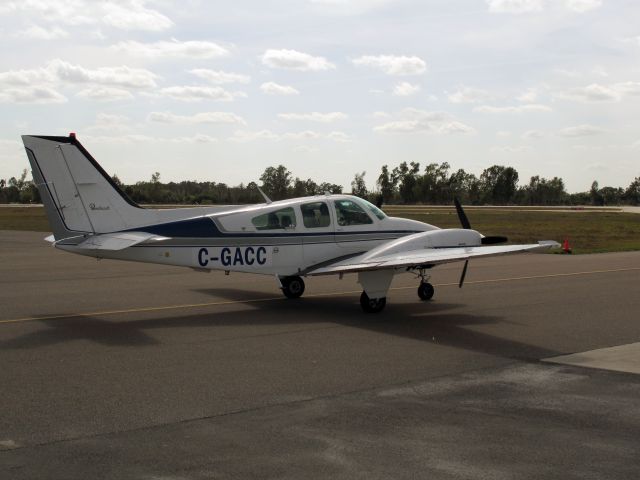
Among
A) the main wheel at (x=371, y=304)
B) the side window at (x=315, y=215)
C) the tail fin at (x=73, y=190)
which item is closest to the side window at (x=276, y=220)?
the side window at (x=315, y=215)

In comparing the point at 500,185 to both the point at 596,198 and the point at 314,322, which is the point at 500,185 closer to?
the point at 596,198

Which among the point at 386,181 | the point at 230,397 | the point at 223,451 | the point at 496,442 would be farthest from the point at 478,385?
the point at 386,181

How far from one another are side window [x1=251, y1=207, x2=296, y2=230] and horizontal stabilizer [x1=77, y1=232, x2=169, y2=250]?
215 cm

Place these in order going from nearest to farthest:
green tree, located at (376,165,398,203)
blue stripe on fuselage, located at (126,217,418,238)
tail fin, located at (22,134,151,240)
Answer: tail fin, located at (22,134,151,240) < blue stripe on fuselage, located at (126,217,418,238) < green tree, located at (376,165,398,203)

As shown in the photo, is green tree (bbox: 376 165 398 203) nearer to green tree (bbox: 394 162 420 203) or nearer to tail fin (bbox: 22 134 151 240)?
green tree (bbox: 394 162 420 203)

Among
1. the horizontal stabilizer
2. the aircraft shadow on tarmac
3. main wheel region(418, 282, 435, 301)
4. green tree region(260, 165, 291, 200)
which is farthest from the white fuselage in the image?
green tree region(260, 165, 291, 200)

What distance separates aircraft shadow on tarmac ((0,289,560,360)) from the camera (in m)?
11.9

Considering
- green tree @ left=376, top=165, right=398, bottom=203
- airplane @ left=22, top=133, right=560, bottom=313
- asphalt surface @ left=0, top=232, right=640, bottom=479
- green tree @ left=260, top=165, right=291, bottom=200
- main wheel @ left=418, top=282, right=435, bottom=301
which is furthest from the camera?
green tree @ left=376, top=165, right=398, bottom=203

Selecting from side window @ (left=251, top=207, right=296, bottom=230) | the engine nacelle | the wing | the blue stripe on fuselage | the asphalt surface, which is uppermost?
side window @ (left=251, top=207, right=296, bottom=230)

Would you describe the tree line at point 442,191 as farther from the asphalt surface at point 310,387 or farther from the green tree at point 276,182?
the asphalt surface at point 310,387

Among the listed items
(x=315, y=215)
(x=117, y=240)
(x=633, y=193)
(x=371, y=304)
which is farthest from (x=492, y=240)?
(x=633, y=193)

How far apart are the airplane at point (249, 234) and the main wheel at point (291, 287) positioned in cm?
2

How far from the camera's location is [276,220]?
16.0m

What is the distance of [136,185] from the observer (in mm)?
135375
